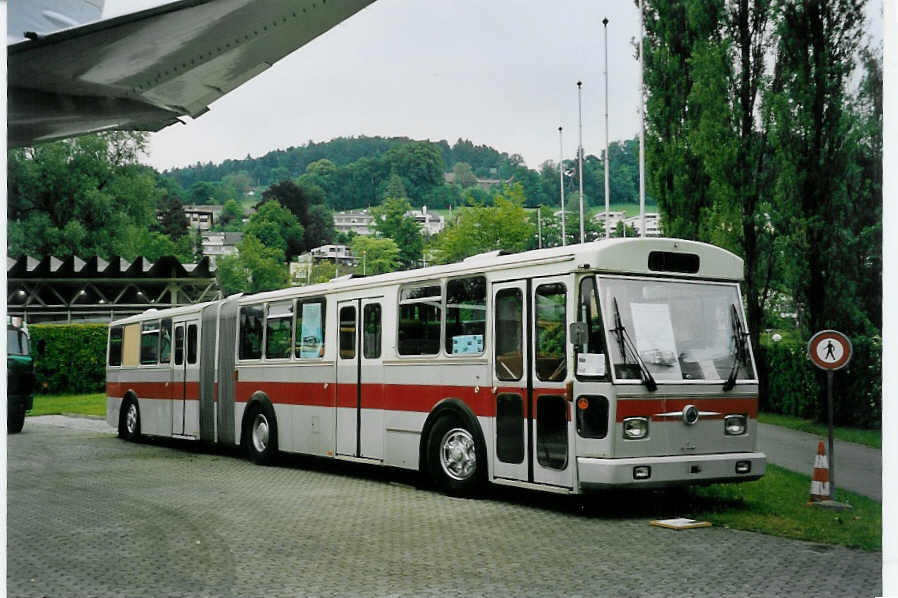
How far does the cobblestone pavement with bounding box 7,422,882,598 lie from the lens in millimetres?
6605

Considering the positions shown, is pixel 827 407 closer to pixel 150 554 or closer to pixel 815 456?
pixel 815 456

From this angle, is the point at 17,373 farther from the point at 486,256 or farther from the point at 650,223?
the point at 650,223

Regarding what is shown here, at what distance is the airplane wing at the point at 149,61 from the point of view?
6801 millimetres

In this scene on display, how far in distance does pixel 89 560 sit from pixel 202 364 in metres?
8.59

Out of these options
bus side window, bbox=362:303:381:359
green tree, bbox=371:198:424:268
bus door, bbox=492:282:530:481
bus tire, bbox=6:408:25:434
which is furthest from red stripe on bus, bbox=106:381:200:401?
bus tire, bbox=6:408:25:434

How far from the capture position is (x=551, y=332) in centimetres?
920

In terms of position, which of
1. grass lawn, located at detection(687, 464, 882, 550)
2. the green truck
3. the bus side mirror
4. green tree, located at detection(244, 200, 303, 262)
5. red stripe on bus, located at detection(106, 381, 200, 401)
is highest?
green tree, located at detection(244, 200, 303, 262)

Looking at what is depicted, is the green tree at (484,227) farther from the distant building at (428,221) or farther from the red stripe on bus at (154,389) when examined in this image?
the red stripe on bus at (154,389)

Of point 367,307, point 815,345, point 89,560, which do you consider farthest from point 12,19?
point 815,345

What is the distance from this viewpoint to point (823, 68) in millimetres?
9305

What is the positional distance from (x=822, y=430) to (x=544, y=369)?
238 cm

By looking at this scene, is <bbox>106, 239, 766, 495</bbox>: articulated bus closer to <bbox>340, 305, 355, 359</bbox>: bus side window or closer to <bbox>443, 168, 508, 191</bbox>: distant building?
<bbox>340, 305, 355, 359</bbox>: bus side window

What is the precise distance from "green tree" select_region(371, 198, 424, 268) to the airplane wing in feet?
6.99

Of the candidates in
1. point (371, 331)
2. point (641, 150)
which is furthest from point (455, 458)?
point (641, 150)
